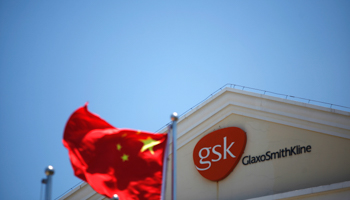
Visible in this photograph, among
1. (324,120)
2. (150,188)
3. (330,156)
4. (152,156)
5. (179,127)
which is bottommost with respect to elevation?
(150,188)

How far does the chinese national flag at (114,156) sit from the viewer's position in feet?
44.7

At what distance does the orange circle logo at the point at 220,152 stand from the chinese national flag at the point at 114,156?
723 centimetres

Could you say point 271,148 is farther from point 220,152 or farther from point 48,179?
point 48,179

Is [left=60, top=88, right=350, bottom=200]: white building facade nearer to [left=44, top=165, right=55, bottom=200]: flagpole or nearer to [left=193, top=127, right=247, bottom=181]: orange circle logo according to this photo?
[left=193, top=127, right=247, bottom=181]: orange circle logo

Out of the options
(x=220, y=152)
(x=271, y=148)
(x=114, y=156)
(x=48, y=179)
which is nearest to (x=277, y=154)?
(x=271, y=148)

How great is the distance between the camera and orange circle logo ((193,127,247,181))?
2070 centimetres

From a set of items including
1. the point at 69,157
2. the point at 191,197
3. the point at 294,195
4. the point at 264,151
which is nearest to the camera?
the point at 69,157

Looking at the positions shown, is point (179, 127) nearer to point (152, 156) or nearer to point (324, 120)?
point (324, 120)

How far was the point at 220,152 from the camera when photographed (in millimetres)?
21125

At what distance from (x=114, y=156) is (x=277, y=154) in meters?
7.96

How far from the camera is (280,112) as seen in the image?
20172 millimetres

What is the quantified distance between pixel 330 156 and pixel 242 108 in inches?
172

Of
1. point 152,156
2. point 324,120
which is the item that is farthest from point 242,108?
point 152,156

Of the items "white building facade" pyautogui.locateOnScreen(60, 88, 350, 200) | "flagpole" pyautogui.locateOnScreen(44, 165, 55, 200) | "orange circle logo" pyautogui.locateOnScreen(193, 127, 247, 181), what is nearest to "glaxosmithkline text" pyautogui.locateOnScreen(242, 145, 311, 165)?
"white building facade" pyautogui.locateOnScreen(60, 88, 350, 200)
